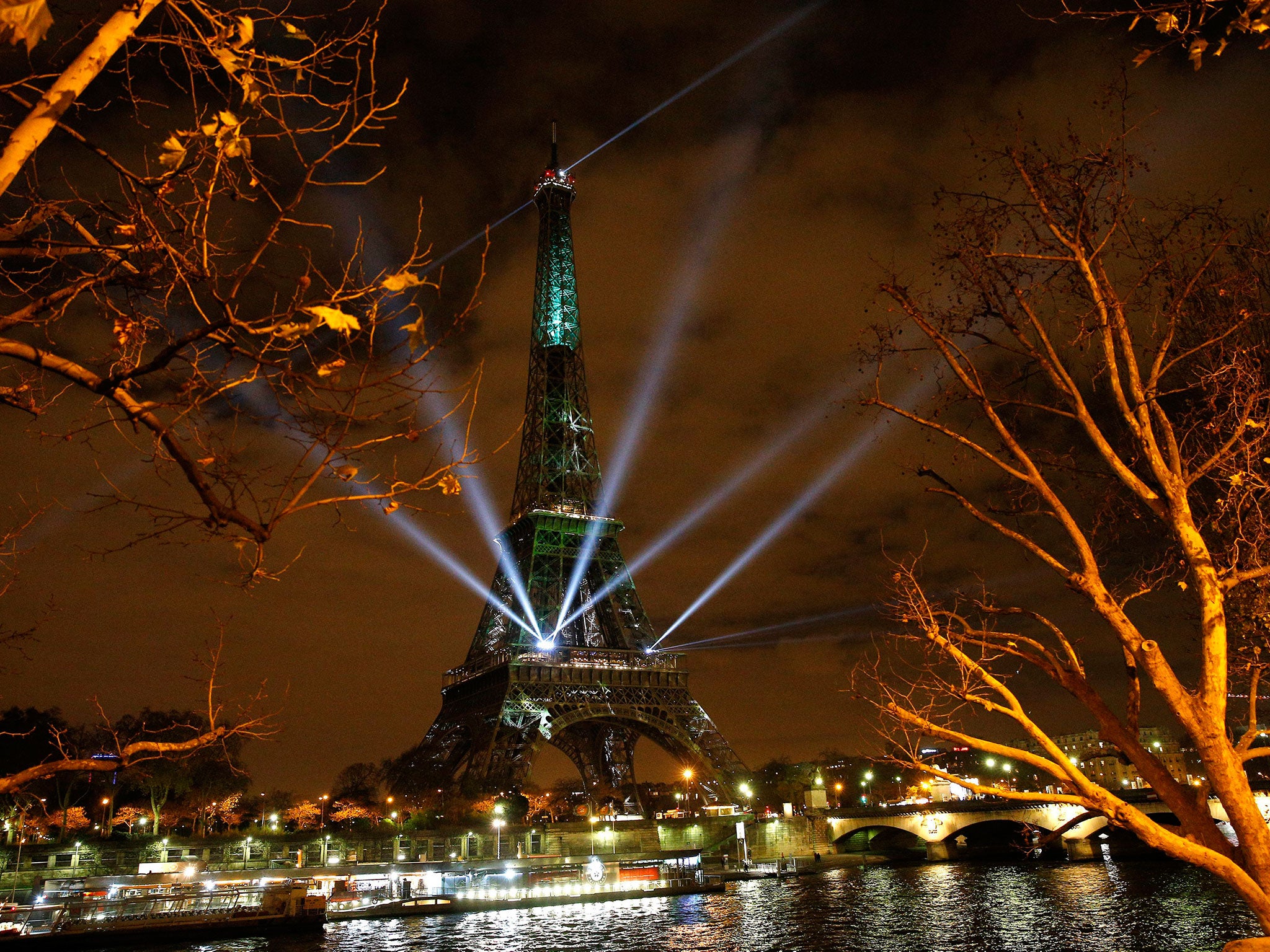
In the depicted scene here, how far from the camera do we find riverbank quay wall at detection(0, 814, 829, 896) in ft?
190

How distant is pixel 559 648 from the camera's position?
6875 centimetres

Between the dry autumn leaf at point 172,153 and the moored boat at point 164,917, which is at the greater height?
the dry autumn leaf at point 172,153

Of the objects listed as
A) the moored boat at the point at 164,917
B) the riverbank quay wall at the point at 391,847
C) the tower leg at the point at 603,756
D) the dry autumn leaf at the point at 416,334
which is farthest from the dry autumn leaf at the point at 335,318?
the tower leg at the point at 603,756

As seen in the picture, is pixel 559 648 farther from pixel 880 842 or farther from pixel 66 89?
pixel 66 89

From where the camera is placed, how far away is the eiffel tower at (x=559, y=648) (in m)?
65.8

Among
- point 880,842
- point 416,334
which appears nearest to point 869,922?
point 416,334

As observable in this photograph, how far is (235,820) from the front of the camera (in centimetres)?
8362

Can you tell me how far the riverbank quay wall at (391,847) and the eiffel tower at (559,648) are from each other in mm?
4940

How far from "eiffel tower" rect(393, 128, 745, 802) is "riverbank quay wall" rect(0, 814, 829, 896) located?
16.2 feet

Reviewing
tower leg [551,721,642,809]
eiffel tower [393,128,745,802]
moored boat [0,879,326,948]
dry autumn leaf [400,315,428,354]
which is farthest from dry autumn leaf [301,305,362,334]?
tower leg [551,721,642,809]

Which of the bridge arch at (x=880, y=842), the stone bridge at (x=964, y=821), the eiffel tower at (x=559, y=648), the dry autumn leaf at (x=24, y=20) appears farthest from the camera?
the bridge arch at (x=880, y=842)

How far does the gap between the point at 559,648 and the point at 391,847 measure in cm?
1933

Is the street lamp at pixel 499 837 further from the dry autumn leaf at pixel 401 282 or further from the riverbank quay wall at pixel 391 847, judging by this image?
the dry autumn leaf at pixel 401 282

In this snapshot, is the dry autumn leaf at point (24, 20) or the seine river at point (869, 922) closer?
the dry autumn leaf at point (24, 20)
